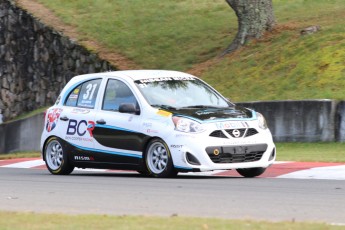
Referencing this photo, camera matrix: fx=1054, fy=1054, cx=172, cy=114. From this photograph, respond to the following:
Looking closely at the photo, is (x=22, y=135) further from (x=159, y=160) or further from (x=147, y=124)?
(x=159, y=160)

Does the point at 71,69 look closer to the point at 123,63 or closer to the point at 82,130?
the point at 123,63

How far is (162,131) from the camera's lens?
14.8 meters

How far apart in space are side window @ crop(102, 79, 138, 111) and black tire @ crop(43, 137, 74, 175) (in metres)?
1.11

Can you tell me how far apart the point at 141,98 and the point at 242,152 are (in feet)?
5.82

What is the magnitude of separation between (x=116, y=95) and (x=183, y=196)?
3883 mm

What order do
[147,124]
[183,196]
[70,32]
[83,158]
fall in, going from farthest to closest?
[70,32]
[83,158]
[147,124]
[183,196]

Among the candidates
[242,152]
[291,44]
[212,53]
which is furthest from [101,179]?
[212,53]

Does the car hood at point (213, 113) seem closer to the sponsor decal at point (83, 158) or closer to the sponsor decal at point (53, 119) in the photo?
the sponsor decal at point (83, 158)

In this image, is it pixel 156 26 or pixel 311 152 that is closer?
pixel 311 152

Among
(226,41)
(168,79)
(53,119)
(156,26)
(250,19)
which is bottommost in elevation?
(53,119)

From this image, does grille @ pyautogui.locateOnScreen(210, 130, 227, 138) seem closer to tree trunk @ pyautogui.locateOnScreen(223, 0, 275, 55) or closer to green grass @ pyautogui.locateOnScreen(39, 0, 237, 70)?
tree trunk @ pyautogui.locateOnScreen(223, 0, 275, 55)

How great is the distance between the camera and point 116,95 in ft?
52.1

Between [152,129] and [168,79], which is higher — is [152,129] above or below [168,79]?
below

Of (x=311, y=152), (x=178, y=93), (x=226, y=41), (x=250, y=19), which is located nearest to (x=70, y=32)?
(x=226, y=41)
